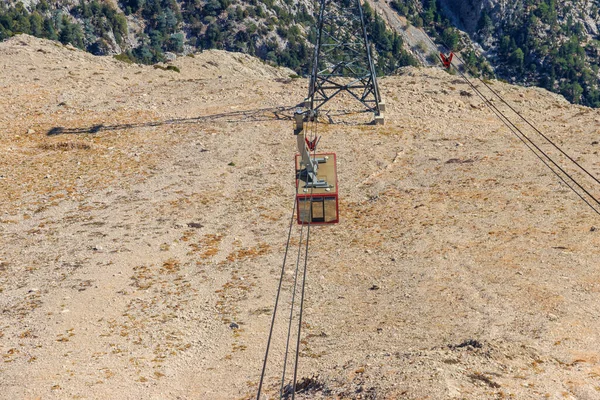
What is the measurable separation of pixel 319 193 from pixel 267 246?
373 centimetres

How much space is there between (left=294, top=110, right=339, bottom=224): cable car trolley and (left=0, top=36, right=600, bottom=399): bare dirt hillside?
1.49 m

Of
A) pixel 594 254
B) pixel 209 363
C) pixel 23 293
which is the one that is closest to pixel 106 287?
pixel 23 293

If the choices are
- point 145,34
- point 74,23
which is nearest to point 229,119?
point 74,23

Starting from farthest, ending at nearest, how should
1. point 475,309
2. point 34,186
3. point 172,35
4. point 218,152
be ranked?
point 172,35, point 218,152, point 34,186, point 475,309

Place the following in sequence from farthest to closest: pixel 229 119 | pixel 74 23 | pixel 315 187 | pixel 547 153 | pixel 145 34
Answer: pixel 145 34, pixel 74 23, pixel 229 119, pixel 547 153, pixel 315 187

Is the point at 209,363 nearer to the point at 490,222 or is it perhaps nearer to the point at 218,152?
the point at 490,222

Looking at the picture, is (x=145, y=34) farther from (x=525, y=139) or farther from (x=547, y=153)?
(x=547, y=153)

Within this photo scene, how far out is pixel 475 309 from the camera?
20297 millimetres

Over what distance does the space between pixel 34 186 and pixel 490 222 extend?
24.4m

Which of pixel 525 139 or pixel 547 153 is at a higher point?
pixel 525 139

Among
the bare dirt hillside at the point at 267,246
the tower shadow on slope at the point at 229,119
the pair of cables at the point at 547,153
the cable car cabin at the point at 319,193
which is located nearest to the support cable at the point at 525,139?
the pair of cables at the point at 547,153

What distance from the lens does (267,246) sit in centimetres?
2794

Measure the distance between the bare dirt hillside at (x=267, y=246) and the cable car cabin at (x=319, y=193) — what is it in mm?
1353

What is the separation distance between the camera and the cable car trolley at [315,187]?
25.7 meters
